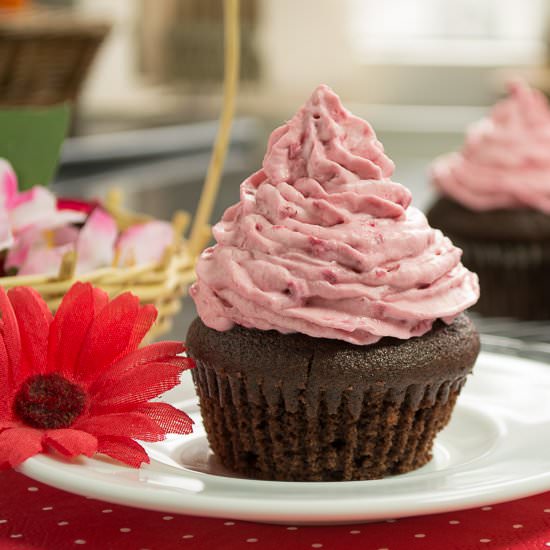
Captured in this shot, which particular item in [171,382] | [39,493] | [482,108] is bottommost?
[482,108]

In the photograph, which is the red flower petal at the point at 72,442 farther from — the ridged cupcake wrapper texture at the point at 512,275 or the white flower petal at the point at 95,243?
the ridged cupcake wrapper texture at the point at 512,275

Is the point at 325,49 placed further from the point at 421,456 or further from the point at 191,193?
the point at 421,456

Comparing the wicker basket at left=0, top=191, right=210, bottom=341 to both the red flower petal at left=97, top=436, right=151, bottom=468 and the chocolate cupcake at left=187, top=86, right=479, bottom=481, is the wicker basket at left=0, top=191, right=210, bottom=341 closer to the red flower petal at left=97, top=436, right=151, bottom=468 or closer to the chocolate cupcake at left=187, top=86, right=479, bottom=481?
the chocolate cupcake at left=187, top=86, right=479, bottom=481

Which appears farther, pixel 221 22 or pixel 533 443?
pixel 221 22

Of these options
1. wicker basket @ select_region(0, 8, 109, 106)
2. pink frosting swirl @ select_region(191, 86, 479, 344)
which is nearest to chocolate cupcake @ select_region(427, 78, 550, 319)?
wicker basket @ select_region(0, 8, 109, 106)

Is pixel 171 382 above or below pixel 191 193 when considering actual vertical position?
above

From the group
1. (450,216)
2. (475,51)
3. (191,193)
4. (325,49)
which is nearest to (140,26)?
(325,49)

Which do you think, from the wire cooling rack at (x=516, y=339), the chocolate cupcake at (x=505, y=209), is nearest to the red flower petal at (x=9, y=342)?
the wire cooling rack at (x=516, y=339)
